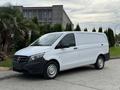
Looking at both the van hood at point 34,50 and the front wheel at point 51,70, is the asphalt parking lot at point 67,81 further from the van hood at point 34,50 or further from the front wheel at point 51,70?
the van hood at point 34,50

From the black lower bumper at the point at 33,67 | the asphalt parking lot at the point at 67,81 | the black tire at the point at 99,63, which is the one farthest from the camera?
the black tire at the point at 99,63

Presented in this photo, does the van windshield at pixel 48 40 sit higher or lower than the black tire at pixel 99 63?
higher

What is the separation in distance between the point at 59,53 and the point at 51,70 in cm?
79

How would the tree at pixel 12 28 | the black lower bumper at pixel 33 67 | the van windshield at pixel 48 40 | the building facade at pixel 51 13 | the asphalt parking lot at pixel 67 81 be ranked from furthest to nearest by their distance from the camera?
the building facade at pixel 51 13
the tree at pixel 12 28
the van windshield at pixel 48 40
the black lower bumper at pixel 33 67
the asphalt parking lot at pixel 67 81

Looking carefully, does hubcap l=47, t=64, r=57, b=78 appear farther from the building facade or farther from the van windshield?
the building facade

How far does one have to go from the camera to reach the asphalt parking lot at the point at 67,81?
972 cm

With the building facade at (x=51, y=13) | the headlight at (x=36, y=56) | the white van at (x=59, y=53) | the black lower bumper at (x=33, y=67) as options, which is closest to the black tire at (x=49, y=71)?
the white van at (x=59, y=53)

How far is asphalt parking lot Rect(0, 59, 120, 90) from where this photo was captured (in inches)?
383

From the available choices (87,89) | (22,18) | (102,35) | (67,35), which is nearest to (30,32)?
→ (22,18)

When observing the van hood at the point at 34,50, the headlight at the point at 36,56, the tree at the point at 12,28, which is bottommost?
the headlight at the point at 36,56

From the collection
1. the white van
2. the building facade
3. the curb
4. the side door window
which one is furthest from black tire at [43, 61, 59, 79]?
the building facade

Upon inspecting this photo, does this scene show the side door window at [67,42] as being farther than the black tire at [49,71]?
Yes

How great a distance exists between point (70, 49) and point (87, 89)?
10.2 ft

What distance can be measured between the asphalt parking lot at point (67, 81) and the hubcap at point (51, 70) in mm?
249
